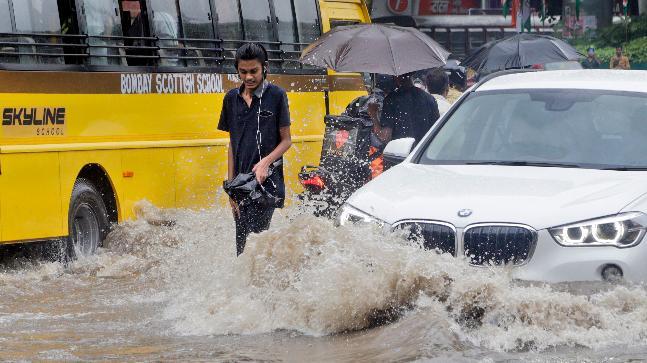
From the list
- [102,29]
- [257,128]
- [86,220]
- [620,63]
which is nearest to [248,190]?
[257,128]

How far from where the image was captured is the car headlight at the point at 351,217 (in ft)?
26.8

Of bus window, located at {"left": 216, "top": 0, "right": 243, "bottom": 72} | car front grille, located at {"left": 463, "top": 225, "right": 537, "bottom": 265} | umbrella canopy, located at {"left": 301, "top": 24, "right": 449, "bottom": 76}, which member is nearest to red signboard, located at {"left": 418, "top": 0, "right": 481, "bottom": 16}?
umbrella canopy, located at {"left": 301, "top": 24, "right": 449, "bottom": 76}

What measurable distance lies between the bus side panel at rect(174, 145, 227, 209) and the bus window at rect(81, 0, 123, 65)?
1.42 meters

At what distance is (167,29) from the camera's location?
1433cm

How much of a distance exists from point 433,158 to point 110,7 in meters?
5.07

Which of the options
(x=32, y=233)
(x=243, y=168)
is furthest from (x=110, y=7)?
(x=243, y=168)

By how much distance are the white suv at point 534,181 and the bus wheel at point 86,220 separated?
13.4 feet

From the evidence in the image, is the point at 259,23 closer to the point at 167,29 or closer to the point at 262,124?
the point at 167,29

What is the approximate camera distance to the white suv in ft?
24.9

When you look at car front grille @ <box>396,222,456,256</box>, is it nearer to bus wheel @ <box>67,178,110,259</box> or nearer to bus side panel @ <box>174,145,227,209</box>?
bus wheel @ <box>67,178,110,259</box>

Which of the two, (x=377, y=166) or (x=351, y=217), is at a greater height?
(x=351, y=217)

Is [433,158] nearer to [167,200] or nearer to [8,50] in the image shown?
[8,50]

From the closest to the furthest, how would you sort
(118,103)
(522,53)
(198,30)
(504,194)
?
(504,194), (118,103), (198,30), (522,53)

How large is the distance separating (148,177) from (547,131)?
5.66 m
